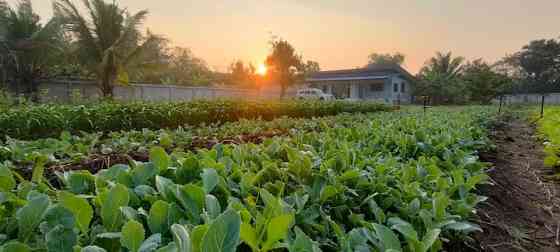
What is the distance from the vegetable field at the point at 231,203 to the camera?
25.3 inches

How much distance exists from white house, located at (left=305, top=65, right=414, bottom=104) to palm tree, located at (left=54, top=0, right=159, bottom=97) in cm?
1584

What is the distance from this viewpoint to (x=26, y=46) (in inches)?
512

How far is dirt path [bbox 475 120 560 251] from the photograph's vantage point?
1.51 meters

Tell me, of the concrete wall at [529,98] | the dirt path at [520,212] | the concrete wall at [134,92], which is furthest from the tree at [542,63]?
the dirt path at [520,212]

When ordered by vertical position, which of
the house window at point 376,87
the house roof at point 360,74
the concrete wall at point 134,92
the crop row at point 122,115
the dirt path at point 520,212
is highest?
the house roof at point 360,74

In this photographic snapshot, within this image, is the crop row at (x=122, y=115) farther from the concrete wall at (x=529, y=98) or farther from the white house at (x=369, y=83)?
the concrete wall at (x=529, y=98)

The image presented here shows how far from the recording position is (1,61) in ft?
41.8

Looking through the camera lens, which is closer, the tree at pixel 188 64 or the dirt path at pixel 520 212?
the dirt path at pixel 520 212

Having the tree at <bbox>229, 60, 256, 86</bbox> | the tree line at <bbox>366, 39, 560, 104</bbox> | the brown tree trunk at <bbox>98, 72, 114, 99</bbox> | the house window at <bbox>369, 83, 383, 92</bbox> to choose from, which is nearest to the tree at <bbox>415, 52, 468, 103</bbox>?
the tree line at <bbox>366, 39, 560, 104</bbox>

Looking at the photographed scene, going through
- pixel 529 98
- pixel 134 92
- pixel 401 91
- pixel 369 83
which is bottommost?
pixel 529 98

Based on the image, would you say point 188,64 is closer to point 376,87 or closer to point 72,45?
point 376,87

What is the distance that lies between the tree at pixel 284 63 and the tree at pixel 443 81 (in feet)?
35.9

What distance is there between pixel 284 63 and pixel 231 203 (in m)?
22.4

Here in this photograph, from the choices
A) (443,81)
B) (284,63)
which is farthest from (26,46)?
(443,81)
